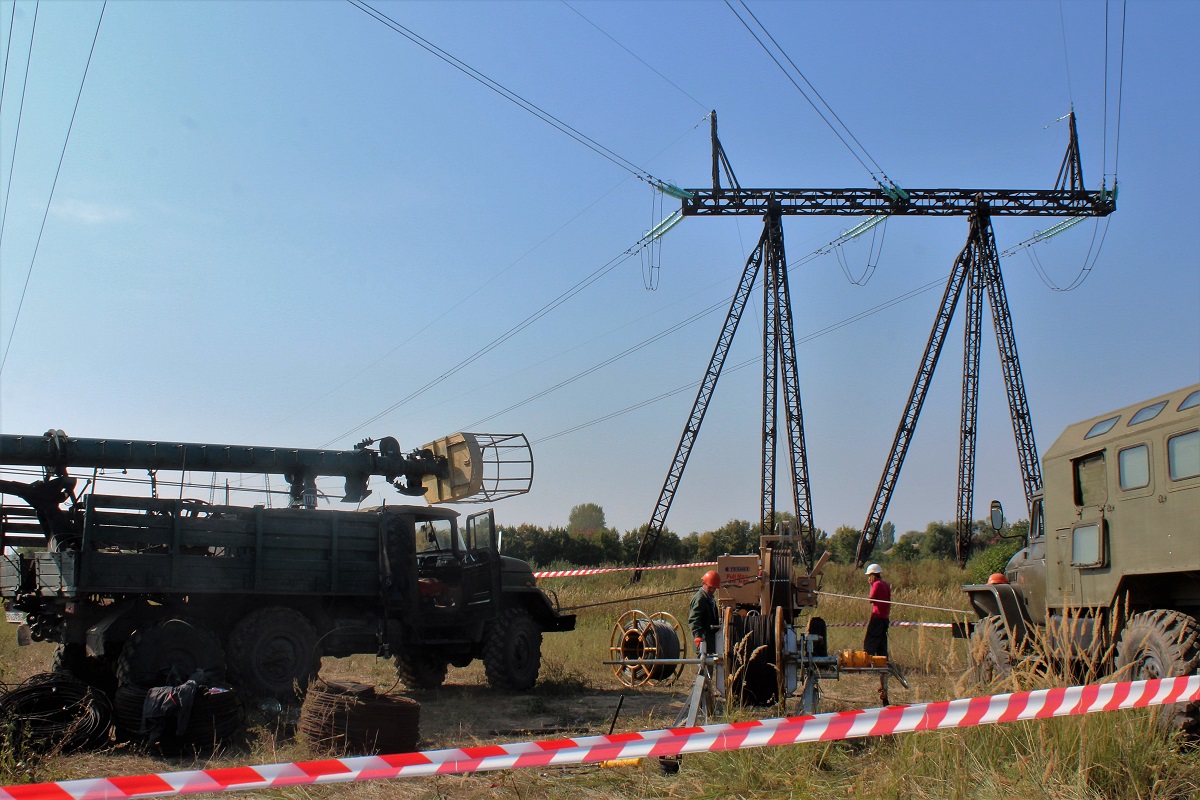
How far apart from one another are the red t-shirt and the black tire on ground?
9.02 meters

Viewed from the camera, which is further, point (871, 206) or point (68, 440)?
point (871, 206)

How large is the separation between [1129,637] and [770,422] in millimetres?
20488

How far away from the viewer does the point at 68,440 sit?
11398 mm

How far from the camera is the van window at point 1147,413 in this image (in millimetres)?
8609

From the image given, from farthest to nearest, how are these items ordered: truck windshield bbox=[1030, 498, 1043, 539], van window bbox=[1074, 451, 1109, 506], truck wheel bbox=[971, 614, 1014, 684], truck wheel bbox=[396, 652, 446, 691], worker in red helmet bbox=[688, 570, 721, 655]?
truck wheel bbox=[396, 652, 446, 691] → truck windshield bbox=[1030, 498, 1043, 539] → van window bbox=[1074, 451, 1109, 506] → worker in red helmet bbox=[688, 570, 721, 655] → truck wheel bbox=[971, 614, 1014, 684]


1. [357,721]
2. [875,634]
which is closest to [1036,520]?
[875,634]

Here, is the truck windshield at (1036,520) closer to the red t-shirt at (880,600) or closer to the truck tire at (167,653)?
the red t-shirt at (880,600)

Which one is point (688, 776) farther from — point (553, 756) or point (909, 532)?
point (909, 532)

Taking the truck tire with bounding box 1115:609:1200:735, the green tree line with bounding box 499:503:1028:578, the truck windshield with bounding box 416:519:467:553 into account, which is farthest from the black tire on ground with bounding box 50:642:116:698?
the green tree line with bounding box 499:503:1028:578

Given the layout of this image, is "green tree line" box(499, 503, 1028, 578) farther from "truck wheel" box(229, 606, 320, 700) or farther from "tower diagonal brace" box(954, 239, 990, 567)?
"truck wheel" box(229, 606, 320, 700)

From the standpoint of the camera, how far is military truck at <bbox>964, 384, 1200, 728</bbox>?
7.42 metres

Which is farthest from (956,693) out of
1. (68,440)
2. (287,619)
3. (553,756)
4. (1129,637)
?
(68,440)

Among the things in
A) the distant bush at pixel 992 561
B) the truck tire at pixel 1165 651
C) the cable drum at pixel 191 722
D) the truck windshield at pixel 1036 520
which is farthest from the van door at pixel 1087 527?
the distant bush at pixel 992 561

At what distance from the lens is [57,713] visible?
8445 millimetres
